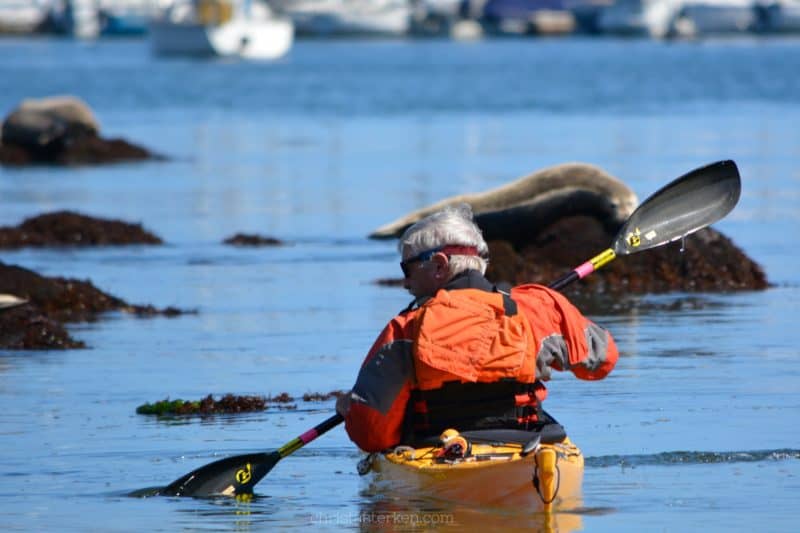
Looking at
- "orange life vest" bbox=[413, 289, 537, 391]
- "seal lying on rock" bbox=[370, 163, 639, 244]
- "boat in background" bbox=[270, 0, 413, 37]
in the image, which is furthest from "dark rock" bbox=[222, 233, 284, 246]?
"boat in background" bbox=[270, 0, 413, 37]

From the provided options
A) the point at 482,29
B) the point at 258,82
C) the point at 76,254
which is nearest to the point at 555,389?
the point at 76,254

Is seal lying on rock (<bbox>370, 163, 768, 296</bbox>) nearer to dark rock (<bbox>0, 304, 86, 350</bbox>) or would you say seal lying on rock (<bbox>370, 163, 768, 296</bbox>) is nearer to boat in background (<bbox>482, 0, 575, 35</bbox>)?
dark rock (<bbox>0, 304, 86, 350</bbox>)

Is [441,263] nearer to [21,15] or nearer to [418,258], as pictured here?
[418,258]

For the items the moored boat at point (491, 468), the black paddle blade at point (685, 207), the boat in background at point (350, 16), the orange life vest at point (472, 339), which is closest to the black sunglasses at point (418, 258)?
the orange life vest at point (472, 339)

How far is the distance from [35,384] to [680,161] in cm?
2228

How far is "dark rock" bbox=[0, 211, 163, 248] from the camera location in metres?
22.2

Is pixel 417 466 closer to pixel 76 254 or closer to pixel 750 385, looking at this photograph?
pixel 750 385

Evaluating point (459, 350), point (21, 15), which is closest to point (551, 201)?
point (459, 350)

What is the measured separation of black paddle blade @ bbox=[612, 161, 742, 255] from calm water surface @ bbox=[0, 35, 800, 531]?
108cm

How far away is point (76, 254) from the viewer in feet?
70.5

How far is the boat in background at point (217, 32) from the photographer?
10881cm

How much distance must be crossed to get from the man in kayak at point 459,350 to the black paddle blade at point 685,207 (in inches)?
85.2

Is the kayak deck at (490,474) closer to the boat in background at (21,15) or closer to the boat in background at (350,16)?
the boat in background at (350,16)

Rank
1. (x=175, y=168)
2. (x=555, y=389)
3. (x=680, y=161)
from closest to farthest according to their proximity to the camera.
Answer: (x=555, y=389)
(x=680, y=161)
(x=175, y=168)
